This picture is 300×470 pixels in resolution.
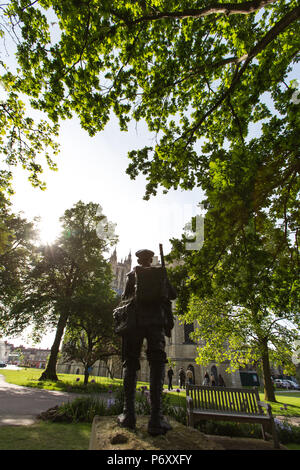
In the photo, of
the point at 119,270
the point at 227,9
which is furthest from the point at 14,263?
the point at 119,270

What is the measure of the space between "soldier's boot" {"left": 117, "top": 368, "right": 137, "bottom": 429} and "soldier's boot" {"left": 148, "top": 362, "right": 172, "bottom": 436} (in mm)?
316

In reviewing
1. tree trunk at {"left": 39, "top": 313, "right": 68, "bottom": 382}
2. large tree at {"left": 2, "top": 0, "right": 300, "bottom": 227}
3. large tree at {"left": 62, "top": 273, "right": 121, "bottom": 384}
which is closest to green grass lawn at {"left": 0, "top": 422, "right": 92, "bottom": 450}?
large tree at {"left": 2, "top": 0, "right": 300, "bottom": 227}

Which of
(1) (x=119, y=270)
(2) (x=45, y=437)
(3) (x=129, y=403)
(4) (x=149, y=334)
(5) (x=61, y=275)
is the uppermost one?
(1) (x=119, y=270)

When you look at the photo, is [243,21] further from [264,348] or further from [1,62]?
[264,348]

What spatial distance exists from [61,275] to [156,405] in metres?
20.0

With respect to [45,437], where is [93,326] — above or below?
above

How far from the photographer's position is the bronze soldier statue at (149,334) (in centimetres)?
328

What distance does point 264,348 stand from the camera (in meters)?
14.6

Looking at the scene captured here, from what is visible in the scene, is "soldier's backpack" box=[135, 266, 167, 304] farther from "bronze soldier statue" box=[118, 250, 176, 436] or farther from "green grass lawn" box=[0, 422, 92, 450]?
"green grass lawn" box=[0, 422, 92, 450]

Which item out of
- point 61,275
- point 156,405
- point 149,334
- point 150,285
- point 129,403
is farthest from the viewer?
point 61,275

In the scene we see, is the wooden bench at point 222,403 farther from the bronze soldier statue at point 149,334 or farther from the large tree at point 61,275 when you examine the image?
the large tree at point 61,275

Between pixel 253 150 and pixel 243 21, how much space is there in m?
4.70

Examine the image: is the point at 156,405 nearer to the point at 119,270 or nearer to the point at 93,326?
the point at 93,326

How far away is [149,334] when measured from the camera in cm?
362
